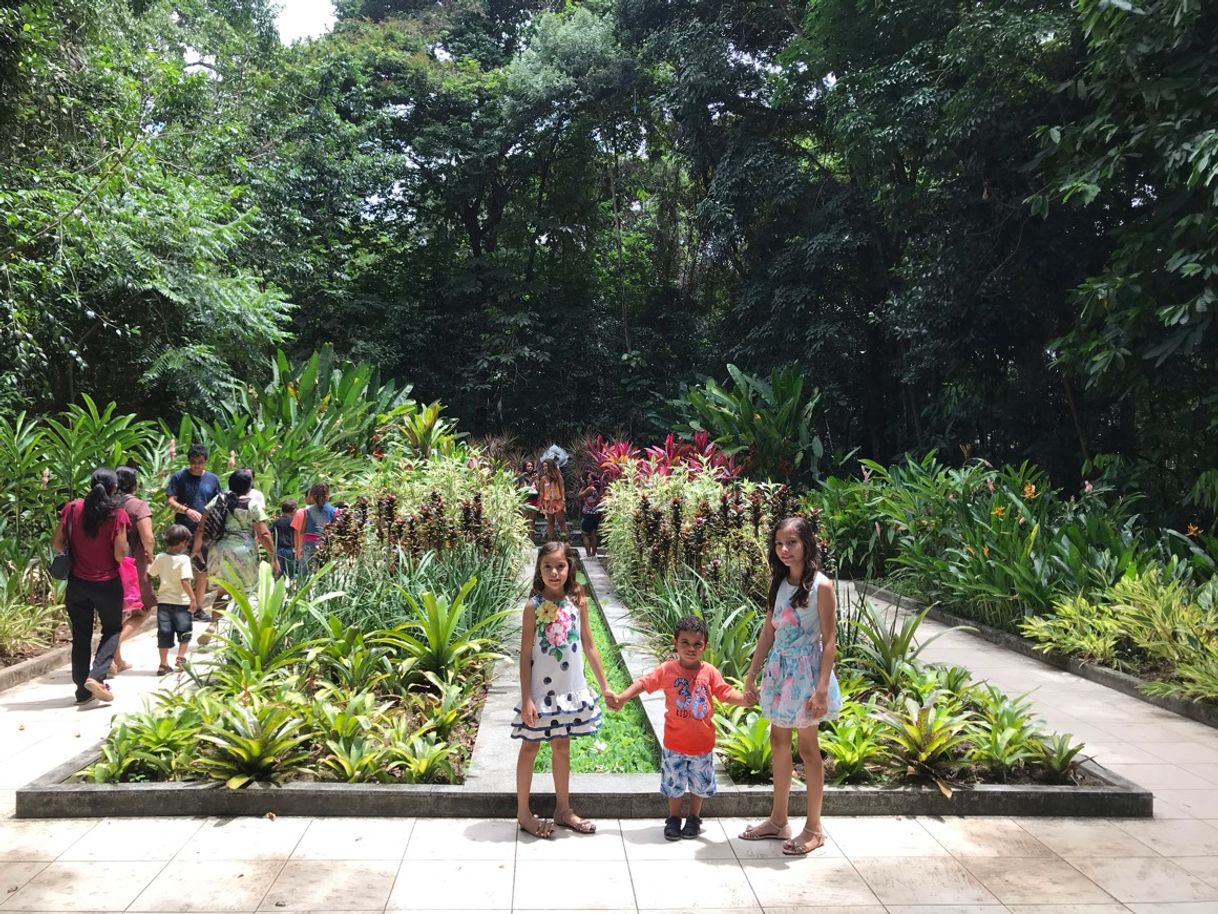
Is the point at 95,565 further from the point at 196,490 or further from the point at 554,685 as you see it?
the point at 554,685

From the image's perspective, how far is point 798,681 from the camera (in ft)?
11.9

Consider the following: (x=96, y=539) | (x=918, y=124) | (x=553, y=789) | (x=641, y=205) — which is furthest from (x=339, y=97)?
(x=553, y=789)

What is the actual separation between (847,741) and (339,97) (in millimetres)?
21689

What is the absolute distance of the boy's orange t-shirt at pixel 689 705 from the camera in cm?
366

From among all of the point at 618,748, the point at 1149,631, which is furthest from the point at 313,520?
the point at 1149,631

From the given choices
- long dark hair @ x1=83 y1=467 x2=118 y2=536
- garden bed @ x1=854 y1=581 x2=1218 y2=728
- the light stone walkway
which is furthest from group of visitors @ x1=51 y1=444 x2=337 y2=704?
garden bed @ x1=854 y1=581 x2=1218 y2=728

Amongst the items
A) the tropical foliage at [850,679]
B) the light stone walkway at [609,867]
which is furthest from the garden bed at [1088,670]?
the light stone walkway at [609,867]

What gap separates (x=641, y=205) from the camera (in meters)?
26.6

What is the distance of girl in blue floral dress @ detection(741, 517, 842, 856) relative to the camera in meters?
3.61

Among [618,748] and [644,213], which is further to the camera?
[644,213]

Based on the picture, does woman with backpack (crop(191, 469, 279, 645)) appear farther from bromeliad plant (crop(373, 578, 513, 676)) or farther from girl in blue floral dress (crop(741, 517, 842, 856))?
girl in blue floral dress (crop(741, 517, 842, 856))

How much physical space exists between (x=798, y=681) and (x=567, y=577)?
106 centimetres

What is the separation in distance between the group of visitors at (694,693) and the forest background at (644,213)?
6484mm

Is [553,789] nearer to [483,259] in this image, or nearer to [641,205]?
[483,259]
